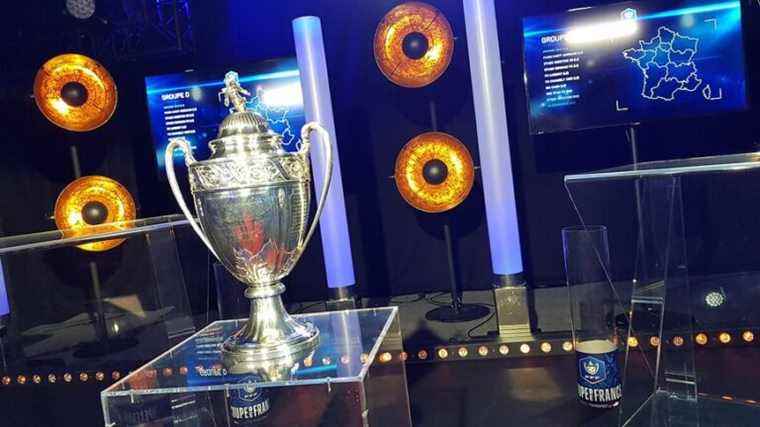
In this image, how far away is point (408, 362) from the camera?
2.53m

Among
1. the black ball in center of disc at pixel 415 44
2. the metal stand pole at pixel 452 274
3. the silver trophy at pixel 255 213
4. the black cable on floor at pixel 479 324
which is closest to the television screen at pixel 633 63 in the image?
the black ball in center of disc at pixel 415 44

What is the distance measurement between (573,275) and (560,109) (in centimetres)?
119

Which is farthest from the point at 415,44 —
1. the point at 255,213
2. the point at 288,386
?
the point at 288,386

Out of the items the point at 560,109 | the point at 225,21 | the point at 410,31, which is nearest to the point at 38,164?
the point at 225,21

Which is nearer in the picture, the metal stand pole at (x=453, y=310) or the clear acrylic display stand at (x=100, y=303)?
the clear acrylic display stand at (x=100, y=303)

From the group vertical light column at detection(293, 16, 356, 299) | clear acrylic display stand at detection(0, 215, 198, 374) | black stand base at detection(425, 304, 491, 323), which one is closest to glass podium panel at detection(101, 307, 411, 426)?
clear acrylic display stand at detection(0, 215, 198, 374)

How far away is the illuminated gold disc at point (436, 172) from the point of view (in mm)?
2684

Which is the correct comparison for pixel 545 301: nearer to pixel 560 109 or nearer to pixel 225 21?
pixel 560 109

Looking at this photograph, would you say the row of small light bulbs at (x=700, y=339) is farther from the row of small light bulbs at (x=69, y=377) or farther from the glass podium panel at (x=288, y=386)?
the row of small light bulbs at (x=69, y=377)

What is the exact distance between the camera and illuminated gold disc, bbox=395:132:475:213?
2.68 m

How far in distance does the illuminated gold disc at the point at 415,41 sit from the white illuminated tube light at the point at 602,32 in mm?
580

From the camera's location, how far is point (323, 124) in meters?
2.68

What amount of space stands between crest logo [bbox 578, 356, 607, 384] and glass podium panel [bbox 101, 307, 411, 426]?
0.80m

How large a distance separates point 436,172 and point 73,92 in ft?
5.99
